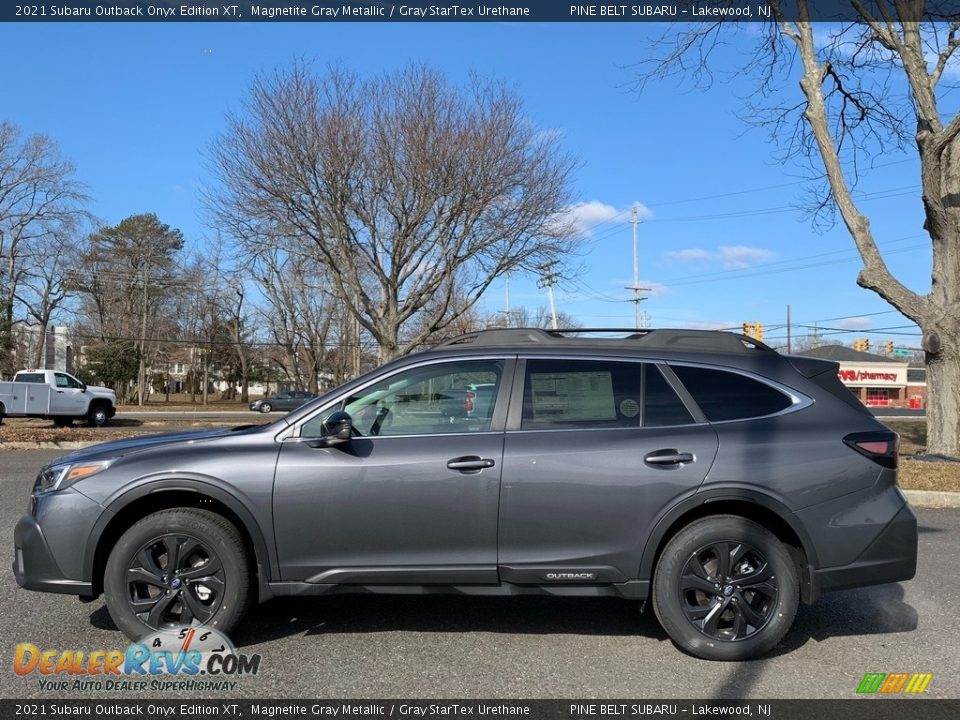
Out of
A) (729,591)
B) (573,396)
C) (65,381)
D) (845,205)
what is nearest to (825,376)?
(729,591)

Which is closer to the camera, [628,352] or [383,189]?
[628,352]

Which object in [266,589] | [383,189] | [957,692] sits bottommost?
[957,692]

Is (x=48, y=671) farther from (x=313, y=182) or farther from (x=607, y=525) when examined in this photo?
(x=313, y=182)

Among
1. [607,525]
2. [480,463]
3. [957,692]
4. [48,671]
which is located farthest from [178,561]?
[957,692]

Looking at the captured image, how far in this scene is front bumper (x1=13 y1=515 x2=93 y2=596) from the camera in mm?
4383

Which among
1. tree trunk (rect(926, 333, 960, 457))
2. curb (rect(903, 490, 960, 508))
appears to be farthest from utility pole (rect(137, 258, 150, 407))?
curb (rect(903, 490, 960, 508))

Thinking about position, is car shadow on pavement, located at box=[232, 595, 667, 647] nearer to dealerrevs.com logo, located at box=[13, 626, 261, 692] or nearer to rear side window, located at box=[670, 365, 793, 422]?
dealerrevs.com logo, located at box=[13, 626, 261, 692]

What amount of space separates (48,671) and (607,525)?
3033mm

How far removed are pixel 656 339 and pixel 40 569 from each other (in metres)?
3.81

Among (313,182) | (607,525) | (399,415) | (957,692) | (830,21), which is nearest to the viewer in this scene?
(957,692)

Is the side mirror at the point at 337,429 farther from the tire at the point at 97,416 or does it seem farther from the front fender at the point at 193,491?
the tire at the point at 97,416

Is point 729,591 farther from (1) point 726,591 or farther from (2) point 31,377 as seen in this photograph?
(2) point 31,377

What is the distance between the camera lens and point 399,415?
15.3ft

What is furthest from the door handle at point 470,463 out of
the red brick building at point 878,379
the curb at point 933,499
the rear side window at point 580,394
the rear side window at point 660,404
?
the red brick building at point 878,379
